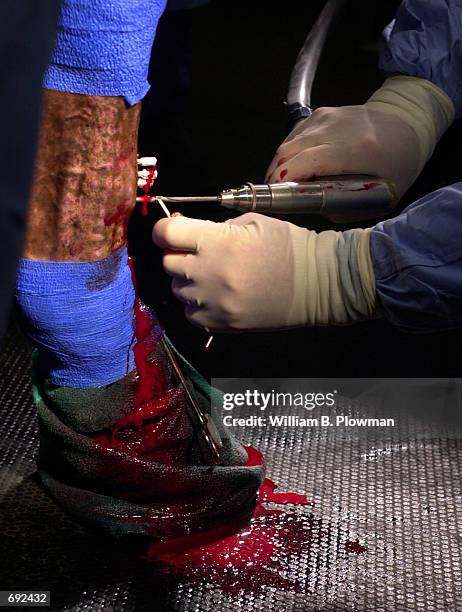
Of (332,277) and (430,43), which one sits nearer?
(332,277)

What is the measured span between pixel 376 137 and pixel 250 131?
107 cm

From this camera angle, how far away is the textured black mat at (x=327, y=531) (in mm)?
1037

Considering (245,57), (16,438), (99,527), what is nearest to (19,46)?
(99,527)

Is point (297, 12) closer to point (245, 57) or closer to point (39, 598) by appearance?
point (245, 57)

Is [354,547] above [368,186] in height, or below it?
below

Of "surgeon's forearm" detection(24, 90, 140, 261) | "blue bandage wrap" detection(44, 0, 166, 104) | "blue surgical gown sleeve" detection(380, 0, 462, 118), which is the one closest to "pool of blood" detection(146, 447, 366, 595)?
"surgeon's forearm" detection(24, 90, 140, 261)

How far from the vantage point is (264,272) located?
1.08 metres

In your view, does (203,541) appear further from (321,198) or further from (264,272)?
(321,198)

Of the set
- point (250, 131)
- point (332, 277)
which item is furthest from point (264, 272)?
point (250, 131)

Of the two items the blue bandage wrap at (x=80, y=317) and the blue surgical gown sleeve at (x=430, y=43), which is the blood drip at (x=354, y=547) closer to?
the blue bandage wrap at (x=80, y=317)

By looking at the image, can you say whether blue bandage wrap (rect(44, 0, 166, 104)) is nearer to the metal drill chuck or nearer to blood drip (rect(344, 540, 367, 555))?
the metal drill chuck

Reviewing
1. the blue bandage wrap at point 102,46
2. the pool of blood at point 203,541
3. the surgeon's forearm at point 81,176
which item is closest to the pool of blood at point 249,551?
the pool of blood at point 203,541

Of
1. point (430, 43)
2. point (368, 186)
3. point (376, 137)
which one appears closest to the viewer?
point (368, 186)

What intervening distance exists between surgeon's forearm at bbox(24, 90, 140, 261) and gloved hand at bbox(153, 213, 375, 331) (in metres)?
0.12
